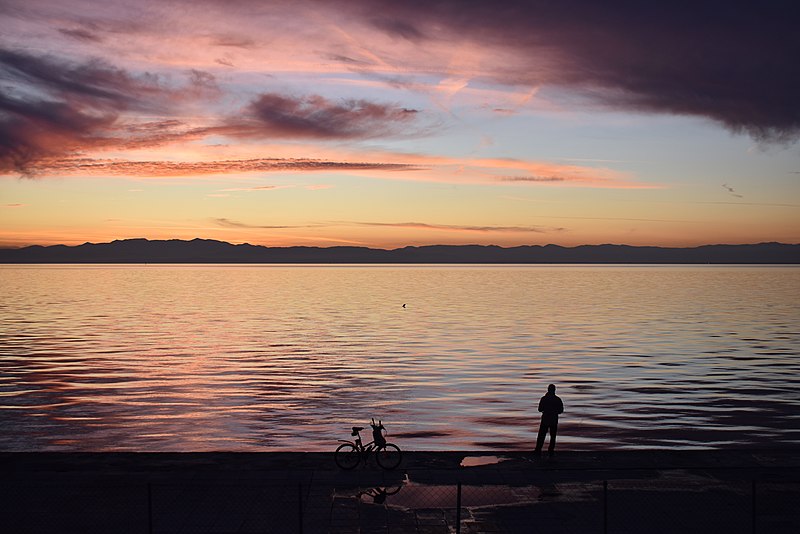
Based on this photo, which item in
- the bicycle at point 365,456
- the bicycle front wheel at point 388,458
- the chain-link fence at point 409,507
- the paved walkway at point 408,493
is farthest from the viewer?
the bicycle front wheel at point 388,458

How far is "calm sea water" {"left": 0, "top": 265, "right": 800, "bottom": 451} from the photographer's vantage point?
1486 inches

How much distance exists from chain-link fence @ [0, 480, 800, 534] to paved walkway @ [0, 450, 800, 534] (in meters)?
0.05

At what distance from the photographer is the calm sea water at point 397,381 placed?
37750 mm

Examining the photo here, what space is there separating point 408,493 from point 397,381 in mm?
32886

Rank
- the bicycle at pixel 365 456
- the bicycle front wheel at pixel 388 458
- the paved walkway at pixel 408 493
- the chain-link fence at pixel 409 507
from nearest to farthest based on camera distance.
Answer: the chain-link fence at pixel 409 507 < the paved walkway at pixel 408 493 < the bicycle at pixel 365 456 < the bicycle front wheel at pixel 388 458

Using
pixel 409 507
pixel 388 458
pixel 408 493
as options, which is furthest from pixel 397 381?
pixel 409 507

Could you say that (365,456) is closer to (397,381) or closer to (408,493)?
(408,493)

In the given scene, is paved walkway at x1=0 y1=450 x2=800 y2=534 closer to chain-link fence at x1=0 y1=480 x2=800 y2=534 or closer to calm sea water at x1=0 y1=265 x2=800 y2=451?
chain-link fence at x1=0 y1=480 x2=800 y2=534

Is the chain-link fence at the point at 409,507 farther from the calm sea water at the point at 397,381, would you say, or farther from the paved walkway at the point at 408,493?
the calm sea water at the point at 397,381

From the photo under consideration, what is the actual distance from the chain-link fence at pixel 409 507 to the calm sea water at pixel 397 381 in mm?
12479

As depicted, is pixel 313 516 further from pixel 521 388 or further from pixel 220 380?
pixel 220 380

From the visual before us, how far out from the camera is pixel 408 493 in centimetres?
2200

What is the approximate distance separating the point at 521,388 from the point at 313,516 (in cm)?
3316

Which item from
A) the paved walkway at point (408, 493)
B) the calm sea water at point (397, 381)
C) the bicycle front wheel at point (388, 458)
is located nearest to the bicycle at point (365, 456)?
the bicycle front wheel at point (388, 458)
